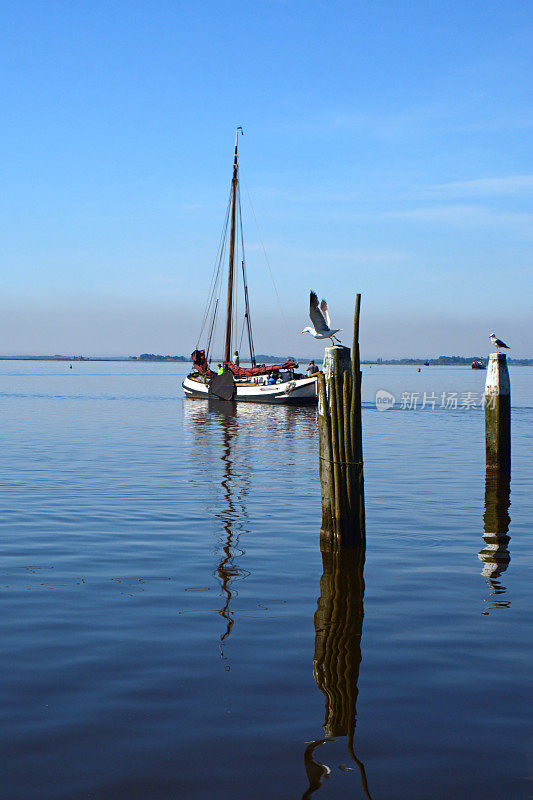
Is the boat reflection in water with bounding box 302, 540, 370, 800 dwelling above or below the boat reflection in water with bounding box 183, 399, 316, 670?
above

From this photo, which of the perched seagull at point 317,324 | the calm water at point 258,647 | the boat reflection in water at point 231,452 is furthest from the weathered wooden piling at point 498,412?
the boat reflection in water at point 231,452

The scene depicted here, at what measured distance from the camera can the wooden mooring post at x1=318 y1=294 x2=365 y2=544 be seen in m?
10.8

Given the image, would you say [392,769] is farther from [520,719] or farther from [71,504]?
[71,504]

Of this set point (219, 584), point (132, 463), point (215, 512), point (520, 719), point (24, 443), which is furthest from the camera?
point (24, 443)

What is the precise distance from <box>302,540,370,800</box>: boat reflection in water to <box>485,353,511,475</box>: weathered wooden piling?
8.39 metres

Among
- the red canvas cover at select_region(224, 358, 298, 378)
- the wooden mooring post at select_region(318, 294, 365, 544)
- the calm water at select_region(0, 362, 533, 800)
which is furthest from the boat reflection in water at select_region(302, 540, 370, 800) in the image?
the red canvas cover at select_region(224, 358, 298, 378)

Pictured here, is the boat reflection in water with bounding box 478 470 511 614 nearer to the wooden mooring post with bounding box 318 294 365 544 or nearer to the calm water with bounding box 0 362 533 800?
the calm water with bounding box 0 362 533 800

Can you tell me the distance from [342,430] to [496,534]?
14.1ft

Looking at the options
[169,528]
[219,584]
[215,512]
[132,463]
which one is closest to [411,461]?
[132,463]

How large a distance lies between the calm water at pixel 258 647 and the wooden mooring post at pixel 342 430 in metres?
0.89

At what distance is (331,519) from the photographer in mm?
11453

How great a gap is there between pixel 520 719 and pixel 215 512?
32.7 feet

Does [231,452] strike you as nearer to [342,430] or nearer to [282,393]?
[342,430]

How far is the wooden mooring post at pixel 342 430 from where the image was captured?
1078 centimetres
